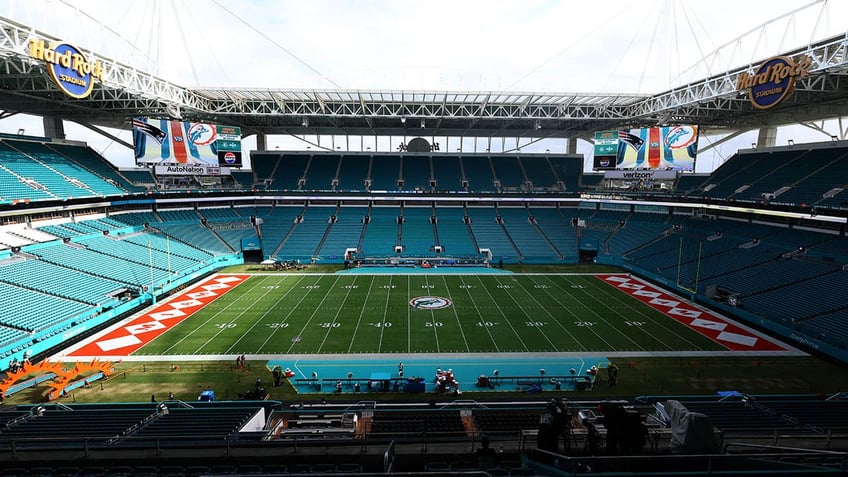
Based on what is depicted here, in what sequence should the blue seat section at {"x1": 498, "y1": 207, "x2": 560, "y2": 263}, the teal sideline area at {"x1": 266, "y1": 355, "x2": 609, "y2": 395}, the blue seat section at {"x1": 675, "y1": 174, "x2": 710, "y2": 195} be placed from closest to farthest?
the teal sideline area at {"x1": 266, "y1": 355, "x2": 609, "y2": 395} → the blue seat section at {"x1": 498, "y1": 207, "x2": 560, "y2": 263} → the blue seat section at {"x1": 675, "y1": 174, "x2": 710, "y2": 195}

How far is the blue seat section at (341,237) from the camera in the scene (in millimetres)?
43250

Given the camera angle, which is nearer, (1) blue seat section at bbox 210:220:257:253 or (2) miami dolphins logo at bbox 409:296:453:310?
(2) miami dolphins logo at bbox 409:296:453:310

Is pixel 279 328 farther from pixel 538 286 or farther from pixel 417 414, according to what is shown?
pixel 538 286

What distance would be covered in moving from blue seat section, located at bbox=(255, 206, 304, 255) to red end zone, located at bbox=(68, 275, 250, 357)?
10.5 meters

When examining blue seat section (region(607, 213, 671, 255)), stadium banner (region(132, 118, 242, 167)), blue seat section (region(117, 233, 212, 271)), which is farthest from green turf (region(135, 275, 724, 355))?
stadium banner (region(132, 118, 242, 167))

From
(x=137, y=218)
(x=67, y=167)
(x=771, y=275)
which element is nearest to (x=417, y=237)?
(x=137, y=218)

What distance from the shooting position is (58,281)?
25.8 m

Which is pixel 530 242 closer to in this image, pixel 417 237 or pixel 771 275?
pixel 417 237

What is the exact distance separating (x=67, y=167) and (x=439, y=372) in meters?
39.8

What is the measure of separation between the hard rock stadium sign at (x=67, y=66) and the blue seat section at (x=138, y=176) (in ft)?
65.4

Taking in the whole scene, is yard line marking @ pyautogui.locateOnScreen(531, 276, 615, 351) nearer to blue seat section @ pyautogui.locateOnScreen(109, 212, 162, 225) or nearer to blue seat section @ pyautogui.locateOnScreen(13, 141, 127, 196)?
blue seat section @ pyautogui.locateOnScreen(109, 212, 162, 225)

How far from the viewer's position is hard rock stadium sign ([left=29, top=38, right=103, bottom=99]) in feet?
71.7

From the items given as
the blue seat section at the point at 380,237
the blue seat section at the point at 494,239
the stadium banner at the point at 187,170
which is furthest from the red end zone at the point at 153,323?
the blue seat section at the point at 494,239

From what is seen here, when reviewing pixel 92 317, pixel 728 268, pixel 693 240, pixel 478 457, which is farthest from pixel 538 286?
pixel 92 317
